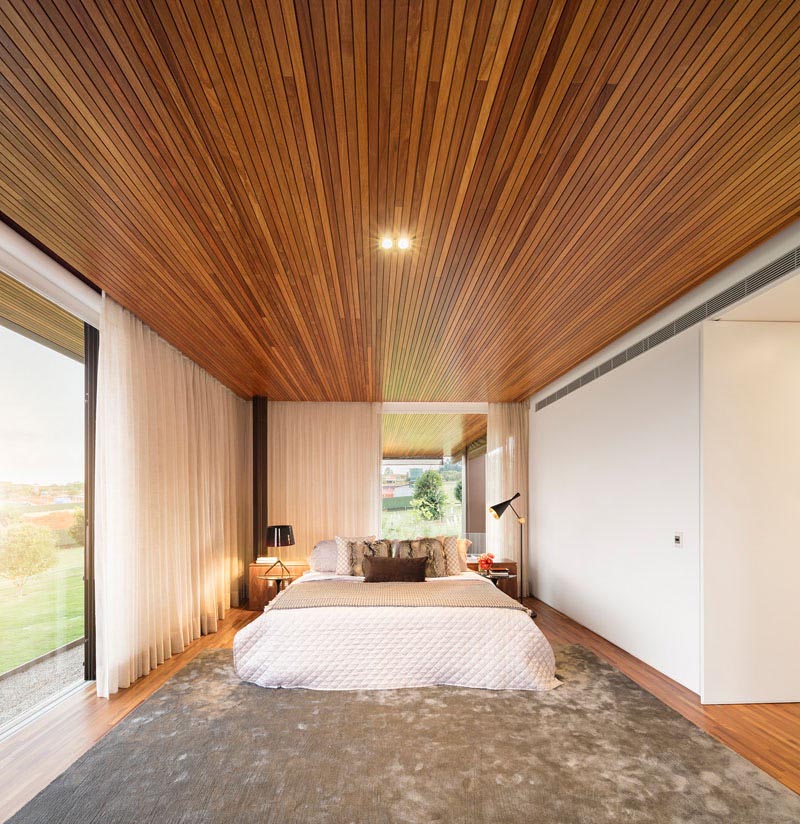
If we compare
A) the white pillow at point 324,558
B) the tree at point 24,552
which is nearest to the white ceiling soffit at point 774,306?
the white pillow at point 324,558

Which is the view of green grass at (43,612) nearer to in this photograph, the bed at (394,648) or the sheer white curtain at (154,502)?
the sheer white curtain at (154,502)

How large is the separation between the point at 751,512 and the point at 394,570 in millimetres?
2788

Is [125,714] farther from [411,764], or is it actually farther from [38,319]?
[38,319]

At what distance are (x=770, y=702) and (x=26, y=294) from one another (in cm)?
486

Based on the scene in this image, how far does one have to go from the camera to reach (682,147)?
216 centimetres

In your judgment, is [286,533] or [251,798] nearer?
[251,798]

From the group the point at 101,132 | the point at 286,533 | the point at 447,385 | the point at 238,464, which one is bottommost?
the point at 286,533

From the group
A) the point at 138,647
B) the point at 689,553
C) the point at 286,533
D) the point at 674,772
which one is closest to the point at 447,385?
the point at 286,533

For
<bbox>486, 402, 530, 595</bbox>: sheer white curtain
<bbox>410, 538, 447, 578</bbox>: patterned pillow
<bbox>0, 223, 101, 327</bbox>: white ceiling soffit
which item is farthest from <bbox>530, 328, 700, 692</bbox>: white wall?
<bbox>0, 223, 101, 327</bbox>: white ceiling soffit

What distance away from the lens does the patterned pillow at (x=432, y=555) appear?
561 cm

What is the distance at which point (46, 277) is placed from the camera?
10.8 feet

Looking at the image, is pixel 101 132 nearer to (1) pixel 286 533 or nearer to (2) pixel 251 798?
(2) pixel 251 798

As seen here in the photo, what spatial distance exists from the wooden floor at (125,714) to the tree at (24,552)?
2.51 feet

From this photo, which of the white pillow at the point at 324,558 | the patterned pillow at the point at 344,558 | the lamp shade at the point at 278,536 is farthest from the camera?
the lamp shade at the point at 278,536
